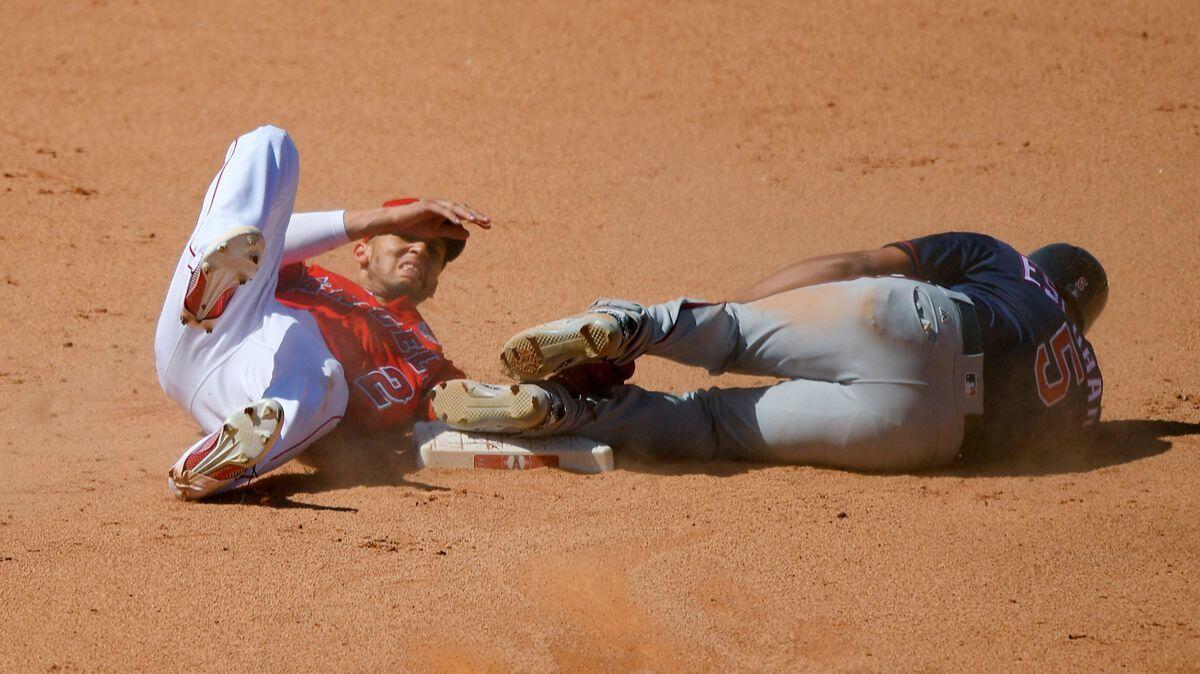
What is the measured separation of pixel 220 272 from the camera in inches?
153

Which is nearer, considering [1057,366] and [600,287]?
[1057,366]

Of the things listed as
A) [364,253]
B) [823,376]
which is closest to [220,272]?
[364,253]

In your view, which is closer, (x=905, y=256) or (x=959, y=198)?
(x=905, y=256)

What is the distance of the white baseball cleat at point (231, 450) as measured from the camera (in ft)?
12.2

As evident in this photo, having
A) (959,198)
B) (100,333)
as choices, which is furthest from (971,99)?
(100,333)

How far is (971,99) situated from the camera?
8266 mm

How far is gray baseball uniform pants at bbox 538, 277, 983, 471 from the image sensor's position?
13.3ft

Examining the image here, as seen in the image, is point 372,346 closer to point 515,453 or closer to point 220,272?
point 515,453

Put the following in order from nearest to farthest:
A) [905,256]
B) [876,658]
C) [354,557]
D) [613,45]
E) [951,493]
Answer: [876,658]
[354,557]
[951,493]
[905,256]
[613,45]

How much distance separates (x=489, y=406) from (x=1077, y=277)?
2084 mm

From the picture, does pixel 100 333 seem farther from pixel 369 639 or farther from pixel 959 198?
pixel 959 198

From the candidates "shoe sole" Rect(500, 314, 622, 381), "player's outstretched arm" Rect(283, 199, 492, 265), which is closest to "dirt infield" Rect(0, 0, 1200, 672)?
"shoe sole" Rect(500, 314, 622, 381)

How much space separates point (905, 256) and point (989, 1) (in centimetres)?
545

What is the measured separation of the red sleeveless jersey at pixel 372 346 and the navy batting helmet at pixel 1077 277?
210 cm
